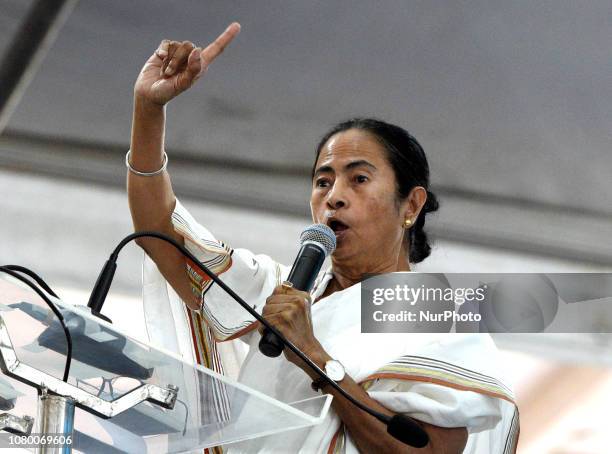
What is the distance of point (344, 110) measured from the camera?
12.6ft

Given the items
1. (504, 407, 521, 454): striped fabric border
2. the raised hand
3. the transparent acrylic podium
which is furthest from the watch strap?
the raised hand

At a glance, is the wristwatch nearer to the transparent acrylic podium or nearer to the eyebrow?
the transparent acrylic podium

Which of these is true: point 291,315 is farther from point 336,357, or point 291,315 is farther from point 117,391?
point 117,391

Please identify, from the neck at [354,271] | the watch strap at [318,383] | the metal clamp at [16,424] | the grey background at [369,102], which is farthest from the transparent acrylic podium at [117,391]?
the grey background at [369,102]

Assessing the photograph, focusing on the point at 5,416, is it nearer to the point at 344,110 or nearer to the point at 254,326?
the point at 254,326

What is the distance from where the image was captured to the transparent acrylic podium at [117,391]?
3.36ft

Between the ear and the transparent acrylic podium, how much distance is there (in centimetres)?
84

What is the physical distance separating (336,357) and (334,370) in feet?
0.51

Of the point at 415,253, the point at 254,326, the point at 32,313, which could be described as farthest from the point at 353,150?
the point at 32,313

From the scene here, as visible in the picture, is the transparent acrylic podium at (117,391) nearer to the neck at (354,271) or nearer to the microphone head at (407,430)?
the microphone head at (407,430)

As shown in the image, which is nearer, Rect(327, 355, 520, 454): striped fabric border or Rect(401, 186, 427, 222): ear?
Rect(327, 355, 520, 454): striped fabric border

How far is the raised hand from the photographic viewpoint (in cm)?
159

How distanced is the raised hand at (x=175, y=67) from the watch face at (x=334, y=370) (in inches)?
18.8

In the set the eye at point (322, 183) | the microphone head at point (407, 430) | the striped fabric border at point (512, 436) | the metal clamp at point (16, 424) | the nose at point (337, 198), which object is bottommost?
the metal clamp at point (16, 424)
